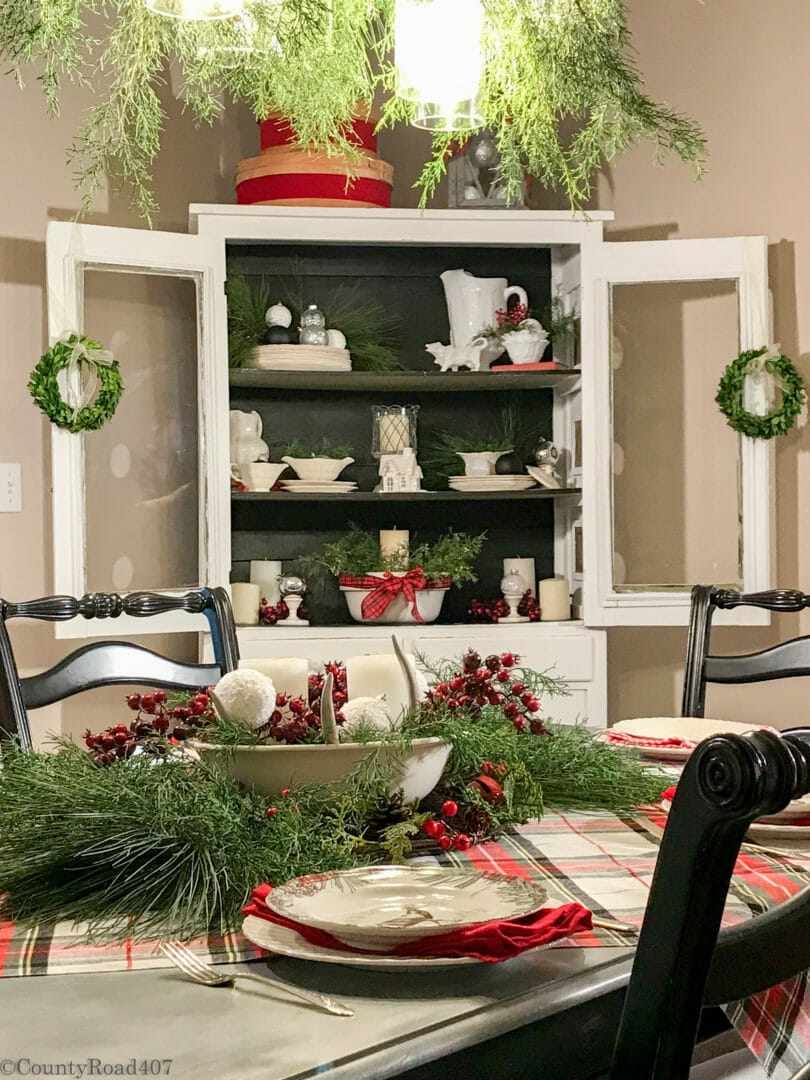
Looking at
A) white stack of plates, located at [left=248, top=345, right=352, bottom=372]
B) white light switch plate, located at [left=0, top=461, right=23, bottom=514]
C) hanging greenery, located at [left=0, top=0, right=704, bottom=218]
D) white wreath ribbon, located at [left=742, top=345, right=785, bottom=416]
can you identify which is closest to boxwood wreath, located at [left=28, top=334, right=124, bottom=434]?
white light switch plate, located at [left=0, top=461, right=23, bottom=514]

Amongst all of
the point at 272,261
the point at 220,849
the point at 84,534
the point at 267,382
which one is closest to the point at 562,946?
the point at 220,849

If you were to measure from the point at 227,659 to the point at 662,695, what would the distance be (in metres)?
1.73

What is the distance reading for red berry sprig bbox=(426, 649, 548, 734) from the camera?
1339 millimetres

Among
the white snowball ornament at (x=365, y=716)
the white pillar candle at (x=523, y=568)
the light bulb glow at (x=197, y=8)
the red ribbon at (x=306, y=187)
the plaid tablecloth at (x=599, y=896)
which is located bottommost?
the plaid tablecloth at (x=599, y=896)

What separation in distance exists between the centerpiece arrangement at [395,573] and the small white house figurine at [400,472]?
0.12 m

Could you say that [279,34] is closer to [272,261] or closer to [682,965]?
[682,965]

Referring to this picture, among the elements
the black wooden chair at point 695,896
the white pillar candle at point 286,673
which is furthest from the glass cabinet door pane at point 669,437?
the black wooden chair at point 695,896

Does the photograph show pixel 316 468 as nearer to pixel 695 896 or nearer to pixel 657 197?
pixel 657 197

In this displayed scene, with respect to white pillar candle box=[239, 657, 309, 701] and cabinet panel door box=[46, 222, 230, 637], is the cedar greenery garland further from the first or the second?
cabinet panel door box=[46, 222, 230, 637]

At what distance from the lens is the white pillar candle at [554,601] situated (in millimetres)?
3340

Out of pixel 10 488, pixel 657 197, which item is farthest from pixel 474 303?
pixel 10 488

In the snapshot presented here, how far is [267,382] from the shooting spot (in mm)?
3301

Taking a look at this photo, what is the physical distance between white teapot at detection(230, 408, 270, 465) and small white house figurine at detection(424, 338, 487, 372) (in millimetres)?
517

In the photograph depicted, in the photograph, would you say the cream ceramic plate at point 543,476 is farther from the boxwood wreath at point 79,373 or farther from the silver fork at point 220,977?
the silver fork at point 220,977
